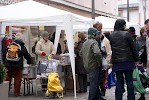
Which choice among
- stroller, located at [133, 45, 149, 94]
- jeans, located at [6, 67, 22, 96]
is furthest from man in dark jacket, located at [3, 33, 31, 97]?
stroller, located at [133, 45, 149, 94]

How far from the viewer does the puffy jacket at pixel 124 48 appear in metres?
7.88

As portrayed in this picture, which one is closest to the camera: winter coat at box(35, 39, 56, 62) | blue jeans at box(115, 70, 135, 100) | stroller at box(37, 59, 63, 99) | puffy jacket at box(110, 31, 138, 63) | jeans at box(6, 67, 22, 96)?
puffy jacket at box(110, 31, 138, 63)

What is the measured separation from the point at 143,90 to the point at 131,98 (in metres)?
1.13

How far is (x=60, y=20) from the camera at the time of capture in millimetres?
11055

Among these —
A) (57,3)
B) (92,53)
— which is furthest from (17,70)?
(57,3)

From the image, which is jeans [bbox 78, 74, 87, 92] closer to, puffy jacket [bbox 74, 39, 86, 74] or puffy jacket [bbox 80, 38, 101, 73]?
puffy jacket [bbox 74, 39, 86, 74]

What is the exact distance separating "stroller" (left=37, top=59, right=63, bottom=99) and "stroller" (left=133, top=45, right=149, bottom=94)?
8.30ft

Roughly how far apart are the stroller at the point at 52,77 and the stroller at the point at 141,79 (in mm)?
2529

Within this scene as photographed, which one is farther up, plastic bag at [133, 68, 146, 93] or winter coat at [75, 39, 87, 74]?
winter coat at [75, 39, 87, 74]

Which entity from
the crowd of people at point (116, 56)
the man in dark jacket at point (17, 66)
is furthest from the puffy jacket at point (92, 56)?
the man in dark jacket at point (17, 66)

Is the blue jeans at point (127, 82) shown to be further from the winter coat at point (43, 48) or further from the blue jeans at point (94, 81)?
the winter coat at point (43, 48)

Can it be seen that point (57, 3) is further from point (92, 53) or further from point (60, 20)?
point (92, 53)

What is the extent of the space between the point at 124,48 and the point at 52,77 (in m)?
3.39

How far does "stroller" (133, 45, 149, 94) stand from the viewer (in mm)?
9070
